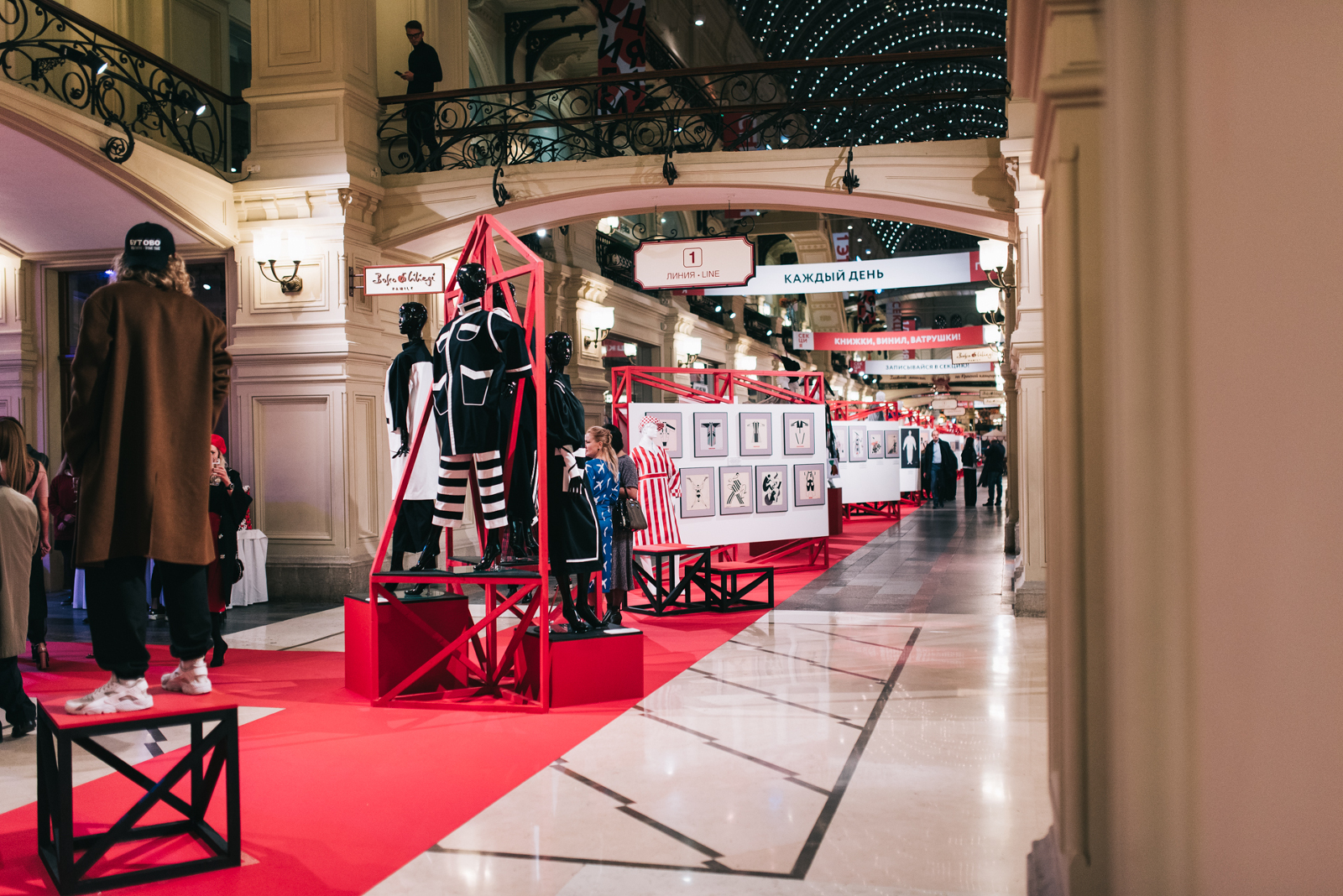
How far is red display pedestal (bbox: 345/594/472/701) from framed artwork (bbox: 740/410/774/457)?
17.3 feet

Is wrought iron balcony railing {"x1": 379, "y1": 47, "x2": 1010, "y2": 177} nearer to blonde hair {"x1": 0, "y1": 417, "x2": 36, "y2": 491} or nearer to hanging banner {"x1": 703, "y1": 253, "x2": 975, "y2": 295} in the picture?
hanging banner {"x1": 703, "y1": 253, "x2": 975, "y2": 295}

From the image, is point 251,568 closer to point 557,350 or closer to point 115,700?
point 557,350

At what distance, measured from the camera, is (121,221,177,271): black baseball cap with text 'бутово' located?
366 centimetres

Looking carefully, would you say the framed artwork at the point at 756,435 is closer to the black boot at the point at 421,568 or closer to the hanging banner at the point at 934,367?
the black boot at the point at 421,568

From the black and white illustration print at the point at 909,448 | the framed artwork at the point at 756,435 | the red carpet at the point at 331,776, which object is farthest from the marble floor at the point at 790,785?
the black and white illustration print at the point at 909,448

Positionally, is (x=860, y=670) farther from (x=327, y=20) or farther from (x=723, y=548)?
(x=327, y=20)

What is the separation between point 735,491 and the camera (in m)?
11.0

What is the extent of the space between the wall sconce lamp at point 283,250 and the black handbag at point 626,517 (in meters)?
3.88

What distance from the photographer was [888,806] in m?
4.03

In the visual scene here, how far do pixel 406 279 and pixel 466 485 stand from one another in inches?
127

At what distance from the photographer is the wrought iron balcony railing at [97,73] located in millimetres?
7969

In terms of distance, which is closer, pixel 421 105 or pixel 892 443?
pixel 421 105

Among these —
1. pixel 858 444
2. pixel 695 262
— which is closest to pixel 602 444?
pixel 695 262

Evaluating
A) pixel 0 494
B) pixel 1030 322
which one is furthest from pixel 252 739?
pixel 1030 322
